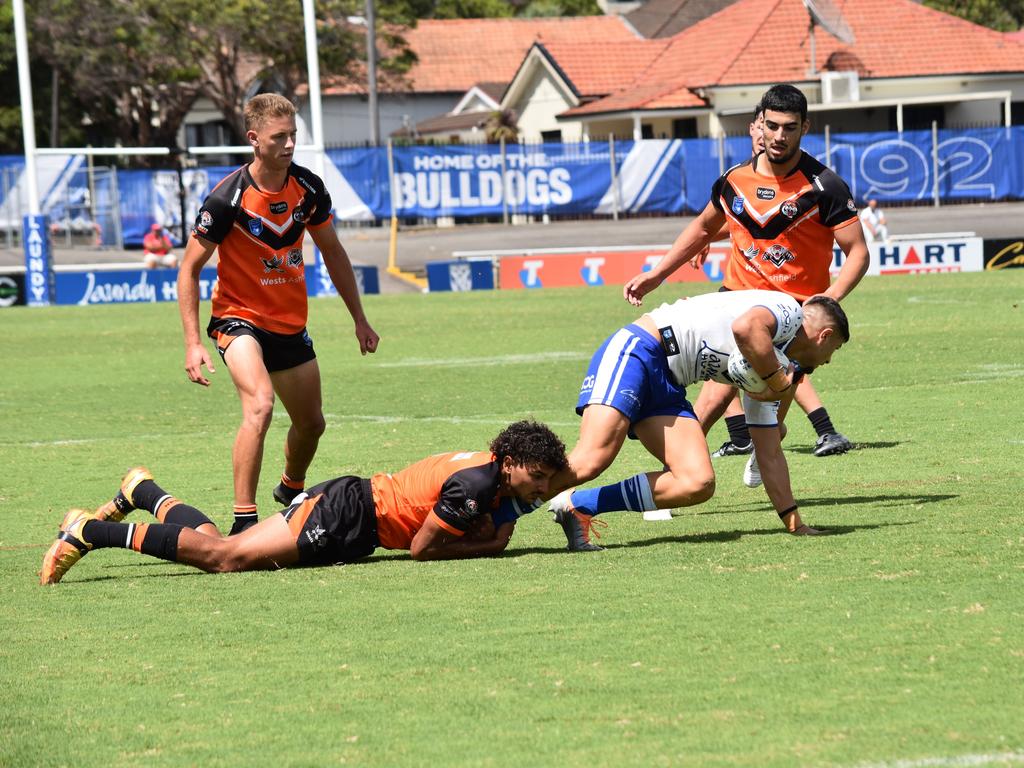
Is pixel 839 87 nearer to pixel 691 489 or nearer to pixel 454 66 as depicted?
pixel 454 66

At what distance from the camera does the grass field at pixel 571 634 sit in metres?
4.60

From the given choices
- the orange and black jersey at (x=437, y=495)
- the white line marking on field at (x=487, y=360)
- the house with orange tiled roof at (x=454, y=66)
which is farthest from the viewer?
the house with orange tiled roof at (x=454, y=66)

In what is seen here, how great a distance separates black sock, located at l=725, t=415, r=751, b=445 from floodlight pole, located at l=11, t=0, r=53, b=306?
22.0 metres

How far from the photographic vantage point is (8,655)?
233 inches

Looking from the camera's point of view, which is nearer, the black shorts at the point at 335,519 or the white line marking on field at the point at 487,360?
the black shorts at the point at 335,519

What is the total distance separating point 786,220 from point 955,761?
558cm

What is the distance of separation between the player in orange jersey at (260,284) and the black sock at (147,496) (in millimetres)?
612

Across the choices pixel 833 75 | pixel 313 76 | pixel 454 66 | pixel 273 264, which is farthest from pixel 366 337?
pixel 454 66

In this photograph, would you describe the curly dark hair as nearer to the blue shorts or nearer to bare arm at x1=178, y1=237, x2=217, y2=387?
the blue shorts

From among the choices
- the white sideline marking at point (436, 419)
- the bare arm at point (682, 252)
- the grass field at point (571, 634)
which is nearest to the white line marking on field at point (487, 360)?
the white sideline marking at point (436, 419)

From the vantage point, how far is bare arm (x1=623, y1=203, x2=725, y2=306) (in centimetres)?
909

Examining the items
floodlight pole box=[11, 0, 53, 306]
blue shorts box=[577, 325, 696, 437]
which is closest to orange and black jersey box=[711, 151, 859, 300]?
blue shorts box=[577, 325, 696, 437]

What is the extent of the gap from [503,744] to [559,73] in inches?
2320

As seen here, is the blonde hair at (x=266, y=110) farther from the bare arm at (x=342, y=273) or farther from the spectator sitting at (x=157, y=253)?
the spectator sitting at (x=157, y=253)
